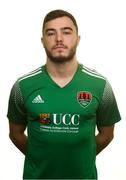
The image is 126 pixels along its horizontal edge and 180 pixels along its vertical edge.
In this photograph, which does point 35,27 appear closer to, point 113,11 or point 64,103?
point 113,11

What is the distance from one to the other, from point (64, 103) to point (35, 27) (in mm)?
650

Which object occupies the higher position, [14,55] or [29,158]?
[14,55]

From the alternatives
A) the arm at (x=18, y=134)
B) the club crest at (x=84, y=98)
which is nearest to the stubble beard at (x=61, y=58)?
the club crest at (x=84, y=98)

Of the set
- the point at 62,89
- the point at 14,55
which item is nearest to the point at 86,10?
the point at 14,55

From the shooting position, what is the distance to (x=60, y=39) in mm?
1447

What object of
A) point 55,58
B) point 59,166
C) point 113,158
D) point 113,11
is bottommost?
point 113,158

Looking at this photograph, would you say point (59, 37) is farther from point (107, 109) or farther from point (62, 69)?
point (107, 109)

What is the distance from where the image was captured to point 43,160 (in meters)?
1.55

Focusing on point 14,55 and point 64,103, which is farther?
point 14,55

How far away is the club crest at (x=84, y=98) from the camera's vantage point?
59.0 inches

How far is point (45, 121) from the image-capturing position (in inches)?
58.8

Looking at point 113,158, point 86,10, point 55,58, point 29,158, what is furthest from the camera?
point 113,158

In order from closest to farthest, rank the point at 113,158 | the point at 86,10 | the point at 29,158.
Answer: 1. the point at 29,158
2. the point at 86,10
3. the point at 113,158

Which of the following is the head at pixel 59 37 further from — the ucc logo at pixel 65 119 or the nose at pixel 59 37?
the ucc logo at pixel 65 119
